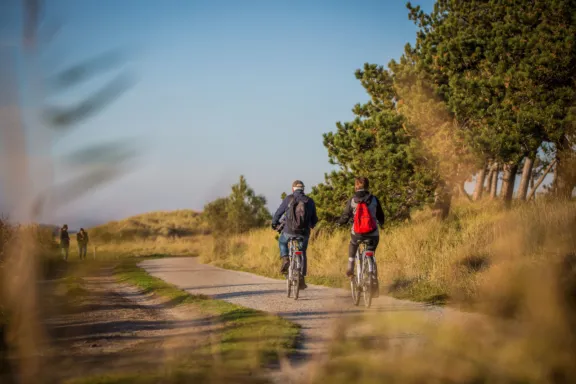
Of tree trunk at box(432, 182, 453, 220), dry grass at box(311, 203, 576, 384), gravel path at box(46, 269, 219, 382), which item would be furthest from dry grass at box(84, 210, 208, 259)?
tree trunk at box(432, 182, 453, 220)

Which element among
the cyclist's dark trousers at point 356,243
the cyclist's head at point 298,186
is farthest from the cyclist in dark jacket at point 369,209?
the cyclist's head at point 298,186

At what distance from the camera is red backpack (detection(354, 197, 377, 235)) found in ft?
31.2

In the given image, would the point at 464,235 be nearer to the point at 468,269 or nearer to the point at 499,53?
the point at 468,269

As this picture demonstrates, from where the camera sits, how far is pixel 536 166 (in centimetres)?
3966

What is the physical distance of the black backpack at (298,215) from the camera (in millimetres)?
11531

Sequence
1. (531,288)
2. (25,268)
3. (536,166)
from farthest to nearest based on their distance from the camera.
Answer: (536,166) → (531,288) → (25,268)

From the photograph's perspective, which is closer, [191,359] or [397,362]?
[191,359]

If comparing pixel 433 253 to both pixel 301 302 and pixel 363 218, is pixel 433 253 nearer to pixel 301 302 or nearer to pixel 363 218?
pixel 301 302

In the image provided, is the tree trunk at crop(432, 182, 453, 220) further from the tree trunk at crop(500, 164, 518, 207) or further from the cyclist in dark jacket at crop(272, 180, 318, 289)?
the cyclist in dark jacket at crop(272, 180, 318, 289)

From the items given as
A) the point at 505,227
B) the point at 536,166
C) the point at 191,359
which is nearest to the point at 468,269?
the point at 505,227

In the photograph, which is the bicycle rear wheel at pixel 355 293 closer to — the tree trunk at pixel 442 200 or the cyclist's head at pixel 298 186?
the cyclist's head at pixel 298 186

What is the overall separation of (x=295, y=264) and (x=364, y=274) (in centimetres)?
233

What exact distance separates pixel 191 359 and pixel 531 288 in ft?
5.08

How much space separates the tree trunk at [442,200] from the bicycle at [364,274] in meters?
9.93
